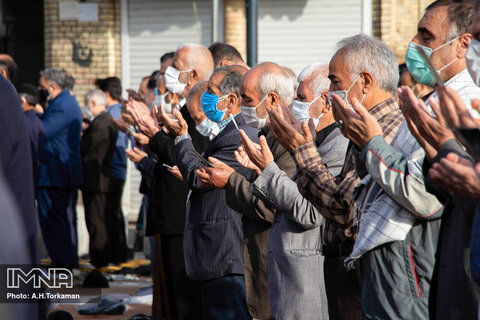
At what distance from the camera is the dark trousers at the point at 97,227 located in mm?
10867

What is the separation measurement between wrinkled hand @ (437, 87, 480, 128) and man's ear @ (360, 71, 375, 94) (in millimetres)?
1354

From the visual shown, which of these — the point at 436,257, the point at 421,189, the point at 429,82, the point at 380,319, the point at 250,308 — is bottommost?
the point at 250,308

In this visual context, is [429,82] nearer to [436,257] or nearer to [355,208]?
[355,208]

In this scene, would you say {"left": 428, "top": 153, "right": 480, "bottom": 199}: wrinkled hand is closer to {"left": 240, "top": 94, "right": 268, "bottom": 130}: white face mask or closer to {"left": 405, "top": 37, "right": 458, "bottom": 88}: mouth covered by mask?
{"left": 405, "top": 37, "right": 458, "bottom": 88}: mouth covered by mask

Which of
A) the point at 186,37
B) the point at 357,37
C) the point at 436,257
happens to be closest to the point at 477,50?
the point at 436,257

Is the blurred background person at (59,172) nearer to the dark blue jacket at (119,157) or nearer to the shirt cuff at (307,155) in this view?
the dark blue jacket at (119,157)

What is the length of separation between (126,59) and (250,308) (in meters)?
10.1

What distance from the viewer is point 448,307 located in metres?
3.28

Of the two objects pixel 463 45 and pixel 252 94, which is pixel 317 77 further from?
pixel 463 45

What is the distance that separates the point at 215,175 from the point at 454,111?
7.49 ft

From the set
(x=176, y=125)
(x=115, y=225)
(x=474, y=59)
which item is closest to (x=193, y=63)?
(x=176, y=125)

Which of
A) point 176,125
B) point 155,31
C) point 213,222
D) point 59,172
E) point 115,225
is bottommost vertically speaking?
point 115,225

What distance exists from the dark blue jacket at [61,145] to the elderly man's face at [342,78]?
22.5 feet

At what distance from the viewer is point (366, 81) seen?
4.20 metres
